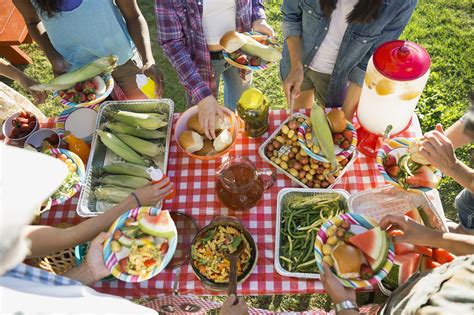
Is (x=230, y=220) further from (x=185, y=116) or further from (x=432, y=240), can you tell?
(x=432, y=240)

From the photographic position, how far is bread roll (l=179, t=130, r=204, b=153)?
2.12 metres

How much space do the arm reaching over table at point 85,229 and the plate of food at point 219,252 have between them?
308 millimetres

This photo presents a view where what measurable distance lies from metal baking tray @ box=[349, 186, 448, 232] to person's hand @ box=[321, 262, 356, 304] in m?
0.40

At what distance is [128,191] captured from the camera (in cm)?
204

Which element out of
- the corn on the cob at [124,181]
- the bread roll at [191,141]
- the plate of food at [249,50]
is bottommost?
the corn on the cob at [124,181]

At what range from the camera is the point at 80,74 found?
241cm

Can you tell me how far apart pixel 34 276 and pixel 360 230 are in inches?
54.1

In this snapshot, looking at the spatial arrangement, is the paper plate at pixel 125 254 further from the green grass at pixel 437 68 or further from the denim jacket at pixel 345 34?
the green grass at pixel 437 68

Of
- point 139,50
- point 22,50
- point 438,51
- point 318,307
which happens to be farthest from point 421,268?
point 22,50

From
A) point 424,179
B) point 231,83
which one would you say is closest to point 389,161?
point 424,179

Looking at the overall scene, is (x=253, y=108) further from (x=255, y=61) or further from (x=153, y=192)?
(x=153, y=192)

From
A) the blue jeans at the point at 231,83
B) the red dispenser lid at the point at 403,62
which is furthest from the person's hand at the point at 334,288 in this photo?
the blue jeans at the point at 231,83

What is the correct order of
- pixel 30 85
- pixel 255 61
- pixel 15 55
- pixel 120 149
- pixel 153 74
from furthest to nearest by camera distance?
1. pixel 15 55
2. pixel 153 74
3. pixel 30 85
4. pixel 255 61
5. pixel 120 149

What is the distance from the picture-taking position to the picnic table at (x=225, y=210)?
183cm
